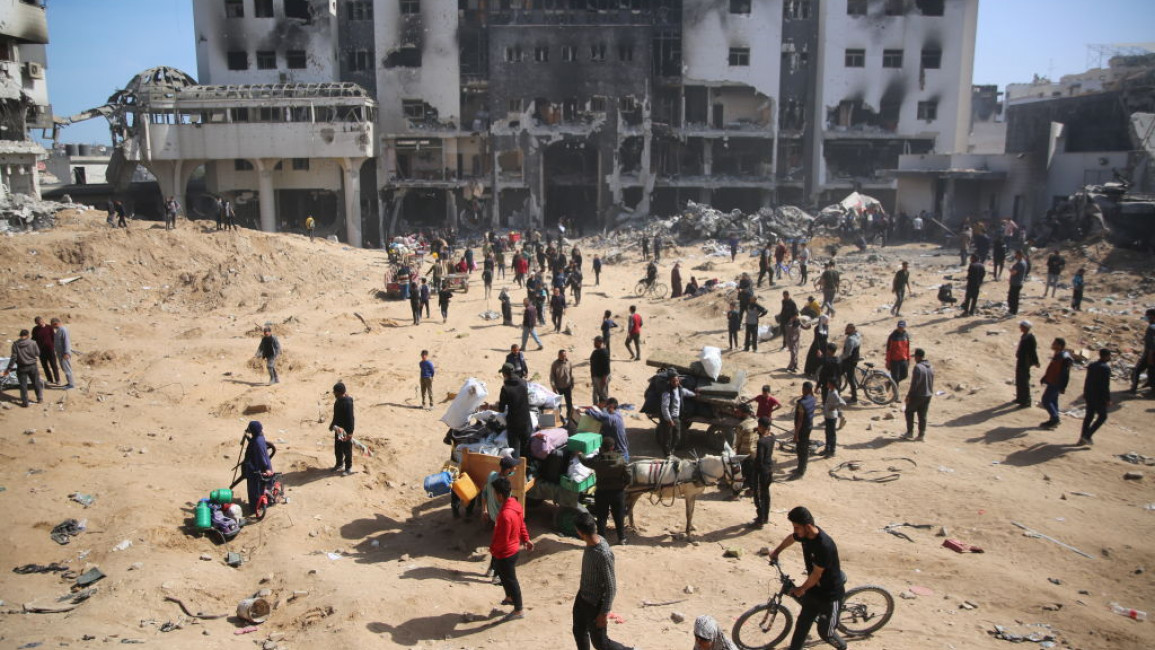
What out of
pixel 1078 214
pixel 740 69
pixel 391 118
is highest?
pixel 740 69

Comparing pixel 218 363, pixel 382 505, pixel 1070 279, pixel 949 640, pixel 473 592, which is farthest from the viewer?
pixel 1070 279

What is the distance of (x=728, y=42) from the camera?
43.4 metres

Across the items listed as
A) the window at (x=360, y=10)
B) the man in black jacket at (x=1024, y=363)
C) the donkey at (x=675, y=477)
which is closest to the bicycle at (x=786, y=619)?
the donkey at (x=675, y=477)

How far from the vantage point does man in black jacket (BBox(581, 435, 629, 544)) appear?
8.36 metres

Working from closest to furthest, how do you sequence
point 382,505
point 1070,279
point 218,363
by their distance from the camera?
point 382,505
point 218,363
point 1070,279

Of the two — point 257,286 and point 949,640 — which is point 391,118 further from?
point 949,640

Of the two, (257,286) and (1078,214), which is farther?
(1078,214)

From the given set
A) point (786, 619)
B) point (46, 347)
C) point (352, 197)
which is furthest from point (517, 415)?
point (352, 197)

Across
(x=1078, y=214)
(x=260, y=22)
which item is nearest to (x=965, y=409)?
(x=1078, y=214)

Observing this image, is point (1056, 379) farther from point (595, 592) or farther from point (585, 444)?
point (595, 592)

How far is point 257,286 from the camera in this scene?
952 inches

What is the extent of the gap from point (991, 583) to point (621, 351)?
38.2 feet

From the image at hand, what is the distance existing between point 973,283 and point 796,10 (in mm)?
31671

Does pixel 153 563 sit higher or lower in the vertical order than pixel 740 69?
lower
